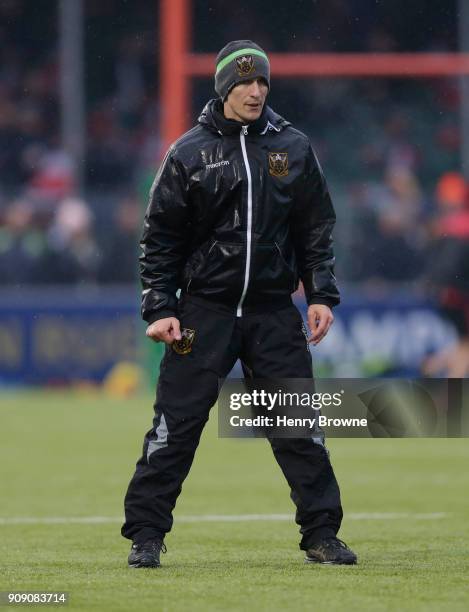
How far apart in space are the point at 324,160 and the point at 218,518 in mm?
10055

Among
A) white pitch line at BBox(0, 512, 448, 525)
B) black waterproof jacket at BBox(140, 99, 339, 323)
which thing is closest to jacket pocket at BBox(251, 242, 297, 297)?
black waterproof jacket at BBox(140, 99, 339, 323)

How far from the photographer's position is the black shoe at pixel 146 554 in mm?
6270

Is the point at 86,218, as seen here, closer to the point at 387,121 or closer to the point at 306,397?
the point at 387,121

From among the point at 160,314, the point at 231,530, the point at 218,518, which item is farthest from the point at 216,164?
the point at 218,518

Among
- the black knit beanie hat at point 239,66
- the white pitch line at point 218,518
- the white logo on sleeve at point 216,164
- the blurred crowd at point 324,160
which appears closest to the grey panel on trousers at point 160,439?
the white logo on sleeve at point 216,164

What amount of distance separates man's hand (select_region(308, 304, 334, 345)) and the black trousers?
66 millimetres

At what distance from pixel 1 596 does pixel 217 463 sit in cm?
561

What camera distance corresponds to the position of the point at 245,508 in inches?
342

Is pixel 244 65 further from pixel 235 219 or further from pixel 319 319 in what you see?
pixel 319 319

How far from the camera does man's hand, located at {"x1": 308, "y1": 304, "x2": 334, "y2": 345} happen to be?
21.0ft

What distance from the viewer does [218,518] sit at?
8.26 meters

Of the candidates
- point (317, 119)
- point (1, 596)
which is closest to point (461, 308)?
point (317, 119)

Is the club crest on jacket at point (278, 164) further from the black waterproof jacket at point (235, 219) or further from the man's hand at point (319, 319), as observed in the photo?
the man's hand at point (319, 319)

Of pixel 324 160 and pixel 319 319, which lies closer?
pixel 319 319
